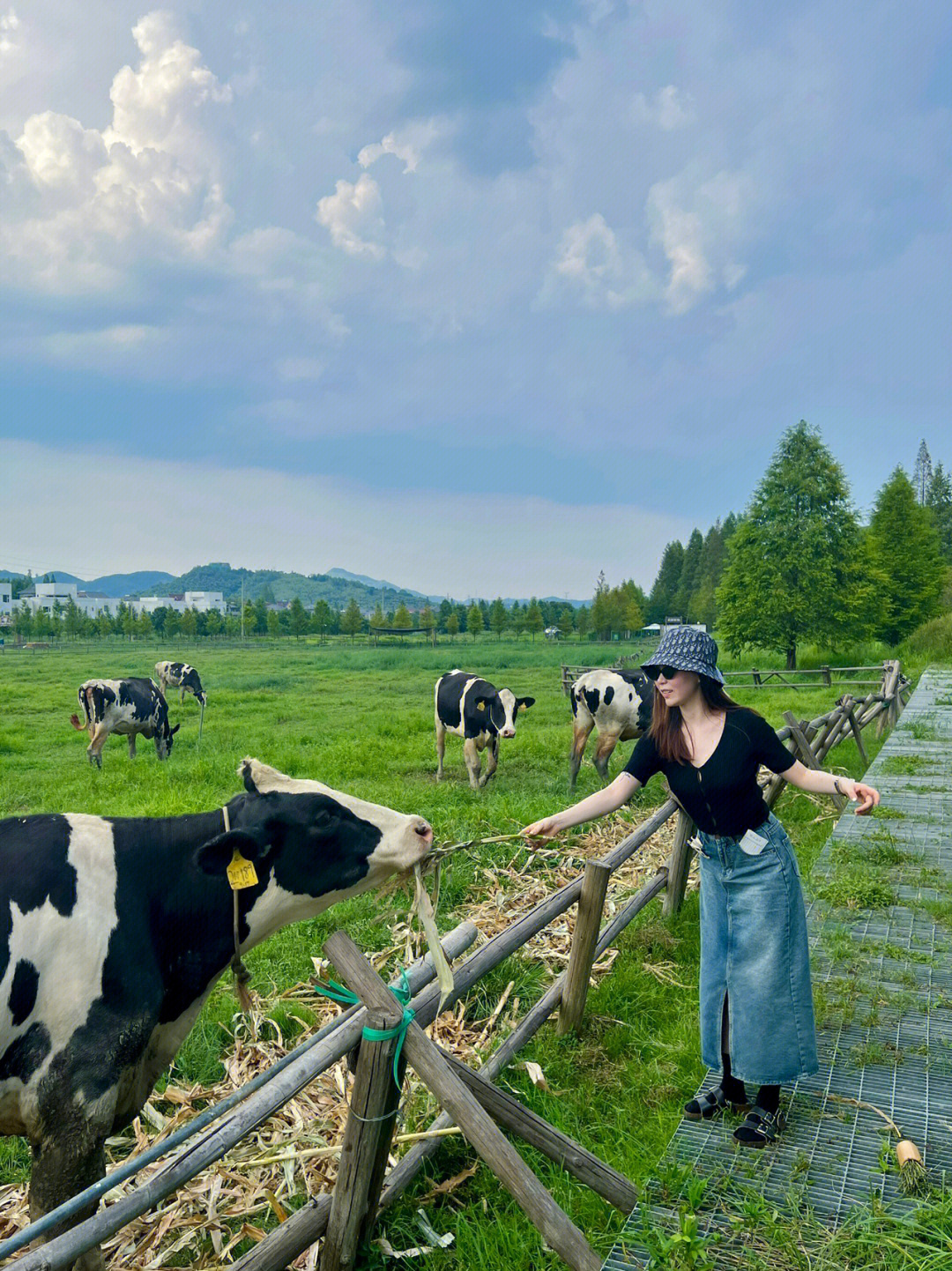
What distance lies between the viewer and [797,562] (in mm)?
31000

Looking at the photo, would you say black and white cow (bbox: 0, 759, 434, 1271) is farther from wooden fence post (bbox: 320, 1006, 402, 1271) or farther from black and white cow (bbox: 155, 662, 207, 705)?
black and white cow (bbox: 155, 662, 207, 705)

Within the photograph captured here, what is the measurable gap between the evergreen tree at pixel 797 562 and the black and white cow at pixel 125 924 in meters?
30.0

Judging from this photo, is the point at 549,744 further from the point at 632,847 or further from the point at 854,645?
the point at 854,645

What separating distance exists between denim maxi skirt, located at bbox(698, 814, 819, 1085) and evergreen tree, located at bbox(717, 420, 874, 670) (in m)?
29.3

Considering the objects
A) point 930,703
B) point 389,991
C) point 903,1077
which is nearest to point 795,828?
point 903,1077

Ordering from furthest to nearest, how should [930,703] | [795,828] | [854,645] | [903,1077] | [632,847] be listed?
[854,645]
[930,703]
[795,828]
[632,847]
[903,1077]

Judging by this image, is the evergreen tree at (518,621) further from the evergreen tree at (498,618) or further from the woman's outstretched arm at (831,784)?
the woman's outstretched arm at (831,784)

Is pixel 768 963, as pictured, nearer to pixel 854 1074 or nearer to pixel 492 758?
pixel 854 1074

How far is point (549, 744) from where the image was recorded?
15047mm

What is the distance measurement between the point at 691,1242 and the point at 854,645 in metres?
34.6

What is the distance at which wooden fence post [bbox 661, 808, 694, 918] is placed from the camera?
602 centimetres

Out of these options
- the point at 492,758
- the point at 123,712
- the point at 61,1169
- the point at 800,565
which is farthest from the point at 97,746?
the point at 800,565

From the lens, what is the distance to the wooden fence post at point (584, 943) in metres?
4.34

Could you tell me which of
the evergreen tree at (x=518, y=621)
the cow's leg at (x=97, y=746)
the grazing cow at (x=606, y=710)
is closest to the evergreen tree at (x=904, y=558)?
the grazing cow at (x=606, y=710)
